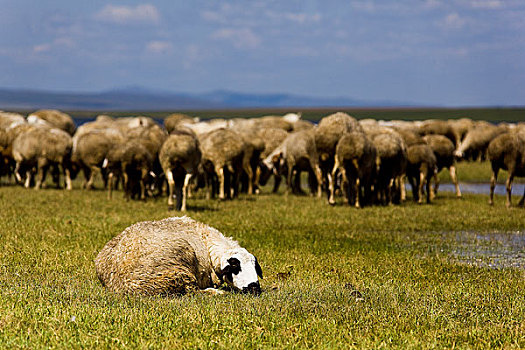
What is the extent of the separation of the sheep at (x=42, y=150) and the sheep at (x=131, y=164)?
193 inches

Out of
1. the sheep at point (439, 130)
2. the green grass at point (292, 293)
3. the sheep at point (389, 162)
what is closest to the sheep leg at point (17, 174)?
the green grass at point (292, 293)

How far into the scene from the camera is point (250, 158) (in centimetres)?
2677

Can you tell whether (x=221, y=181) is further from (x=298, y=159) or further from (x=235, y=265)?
(x=235, y=265)

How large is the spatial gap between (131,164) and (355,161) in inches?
277

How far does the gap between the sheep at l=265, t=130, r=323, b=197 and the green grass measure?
760 cm

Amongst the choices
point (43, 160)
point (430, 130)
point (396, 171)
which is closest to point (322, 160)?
point (396, 171)

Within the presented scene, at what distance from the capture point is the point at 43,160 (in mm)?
26500

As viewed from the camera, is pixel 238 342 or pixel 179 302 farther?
pixel 179 302

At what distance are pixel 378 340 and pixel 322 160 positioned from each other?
54.8 ft

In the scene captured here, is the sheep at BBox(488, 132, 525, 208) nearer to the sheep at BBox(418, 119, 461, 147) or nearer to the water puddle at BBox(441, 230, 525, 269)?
the water puddle at BBox(441, 230, 525, 269)

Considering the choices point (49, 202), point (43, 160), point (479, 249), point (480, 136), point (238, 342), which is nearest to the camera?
point (238, 342)

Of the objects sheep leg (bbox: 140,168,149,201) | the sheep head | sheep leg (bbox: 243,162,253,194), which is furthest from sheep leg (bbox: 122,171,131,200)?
the sheep head

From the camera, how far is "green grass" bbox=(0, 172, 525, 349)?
678cm

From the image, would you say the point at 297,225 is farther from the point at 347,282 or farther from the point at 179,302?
the point at 179,302
